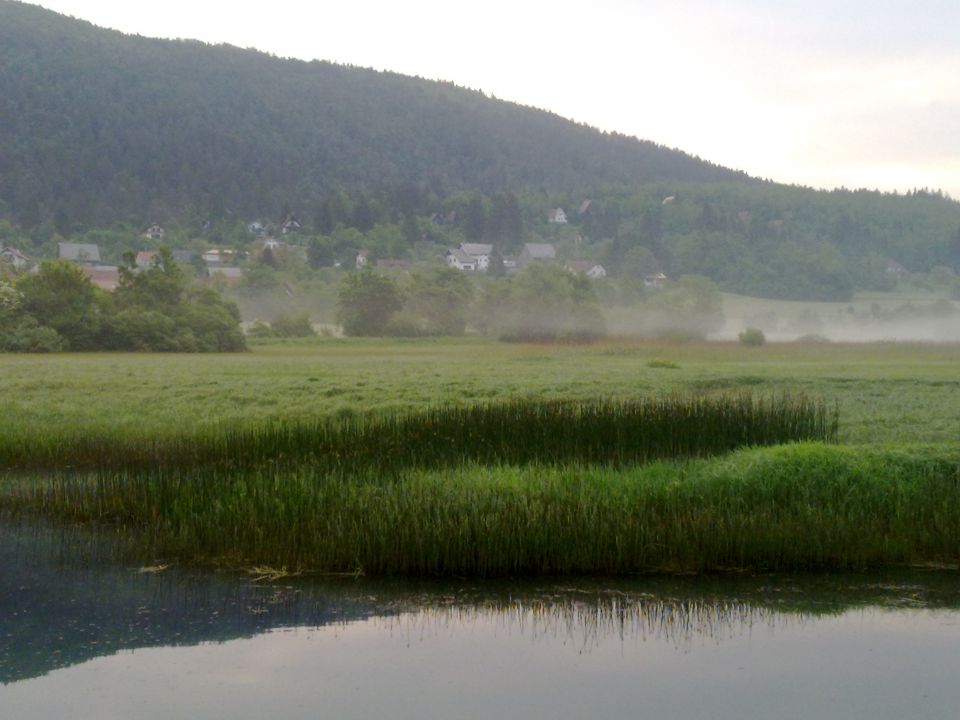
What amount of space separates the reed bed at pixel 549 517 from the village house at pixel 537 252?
104409 mm

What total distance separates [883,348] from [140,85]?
4512 inches

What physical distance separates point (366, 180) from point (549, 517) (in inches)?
5441

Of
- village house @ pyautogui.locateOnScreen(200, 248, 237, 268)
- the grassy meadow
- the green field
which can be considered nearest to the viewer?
the grassy meadow

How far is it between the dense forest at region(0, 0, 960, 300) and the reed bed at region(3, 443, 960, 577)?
96921 millimetres

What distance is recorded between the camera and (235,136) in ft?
460

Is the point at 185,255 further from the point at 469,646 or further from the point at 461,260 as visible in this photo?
the point at 469,646

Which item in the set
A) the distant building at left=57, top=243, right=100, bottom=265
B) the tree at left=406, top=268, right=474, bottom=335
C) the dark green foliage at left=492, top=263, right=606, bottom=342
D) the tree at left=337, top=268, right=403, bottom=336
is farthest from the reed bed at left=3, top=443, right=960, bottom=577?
the distant building at left=57, top=243, right=100, bottom=265

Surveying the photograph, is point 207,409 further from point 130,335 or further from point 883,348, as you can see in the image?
point 883,348

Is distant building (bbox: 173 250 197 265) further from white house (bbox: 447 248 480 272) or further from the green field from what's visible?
the green field

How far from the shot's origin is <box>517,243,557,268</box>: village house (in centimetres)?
11911

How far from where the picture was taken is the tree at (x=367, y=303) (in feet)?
216

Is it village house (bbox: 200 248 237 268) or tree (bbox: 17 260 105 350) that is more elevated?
village house (bbox: 200 248 237 268)

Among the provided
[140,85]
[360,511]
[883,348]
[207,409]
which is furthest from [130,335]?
[140,85]

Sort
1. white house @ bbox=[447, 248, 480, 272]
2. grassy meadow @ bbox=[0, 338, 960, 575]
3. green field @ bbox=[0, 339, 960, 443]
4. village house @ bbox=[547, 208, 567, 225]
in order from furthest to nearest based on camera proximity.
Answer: village house @ bbox=[547, 208, 567, 225], white house @ bbox=[447, 248, 480, 272], green field @ bbox=[0, 339, 960, 443], grassy meadow @ bbox=[0, 338, 960, 575]
